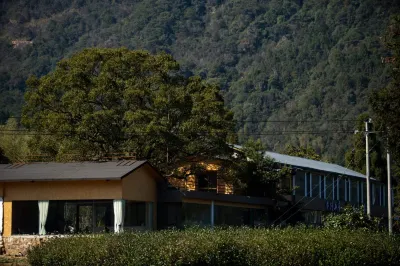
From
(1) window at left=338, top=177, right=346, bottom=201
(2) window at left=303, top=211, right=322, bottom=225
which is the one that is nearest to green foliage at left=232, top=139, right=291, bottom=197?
(2) window at left=303, top=211, right=322, bottom=225

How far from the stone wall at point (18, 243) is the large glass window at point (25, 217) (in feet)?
2.59

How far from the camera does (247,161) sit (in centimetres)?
5662

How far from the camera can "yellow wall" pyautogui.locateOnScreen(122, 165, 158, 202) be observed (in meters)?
43.7

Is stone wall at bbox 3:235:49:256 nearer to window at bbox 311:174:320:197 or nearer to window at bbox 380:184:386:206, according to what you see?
window at bbox 311:174:320:197

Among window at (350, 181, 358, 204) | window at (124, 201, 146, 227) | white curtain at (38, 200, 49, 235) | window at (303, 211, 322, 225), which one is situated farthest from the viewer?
window at (350, 181, 358, 204)

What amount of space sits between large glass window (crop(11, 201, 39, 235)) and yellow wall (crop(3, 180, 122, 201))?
1.82 ft

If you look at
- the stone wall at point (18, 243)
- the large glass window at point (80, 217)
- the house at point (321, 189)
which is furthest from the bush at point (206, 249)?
the house at point (321, 189)

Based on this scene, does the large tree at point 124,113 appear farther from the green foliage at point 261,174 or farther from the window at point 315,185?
the window at point 315,185

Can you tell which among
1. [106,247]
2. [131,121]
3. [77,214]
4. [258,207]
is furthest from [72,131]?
[106,247]

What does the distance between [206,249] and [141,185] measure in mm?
13613

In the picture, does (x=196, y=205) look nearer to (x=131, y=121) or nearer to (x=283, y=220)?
(x=131, y=121)

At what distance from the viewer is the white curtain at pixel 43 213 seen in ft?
144

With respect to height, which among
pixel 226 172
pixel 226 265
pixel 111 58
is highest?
pixel 111 58

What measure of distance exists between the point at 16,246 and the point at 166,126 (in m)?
12.9
